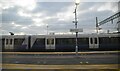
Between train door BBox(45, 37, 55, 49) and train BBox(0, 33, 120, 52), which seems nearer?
train BBox(0, 33, 120, 52)

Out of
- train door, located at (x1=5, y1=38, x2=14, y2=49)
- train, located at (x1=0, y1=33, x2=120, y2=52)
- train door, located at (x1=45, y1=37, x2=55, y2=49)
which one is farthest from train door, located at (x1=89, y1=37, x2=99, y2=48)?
Answer: train door, located at (x1=5, y1=38, x2=14, y2=49)

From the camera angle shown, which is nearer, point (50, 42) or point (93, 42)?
point (93, 42)

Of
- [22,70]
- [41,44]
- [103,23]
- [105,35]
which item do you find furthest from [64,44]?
[22,70]

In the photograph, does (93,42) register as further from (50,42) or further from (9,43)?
(9,43)

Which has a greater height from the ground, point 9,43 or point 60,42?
point 60,42

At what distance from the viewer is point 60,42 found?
3688cm

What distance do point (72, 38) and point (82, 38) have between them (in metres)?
1.60

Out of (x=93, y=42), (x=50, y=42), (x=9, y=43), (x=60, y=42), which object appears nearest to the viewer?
(x=93, y=42)

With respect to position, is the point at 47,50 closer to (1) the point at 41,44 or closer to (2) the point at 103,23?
(1) the point at 41,44

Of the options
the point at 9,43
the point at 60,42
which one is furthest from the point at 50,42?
the point at 9,43

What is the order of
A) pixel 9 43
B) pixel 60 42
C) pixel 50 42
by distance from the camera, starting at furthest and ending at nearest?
pixel 9 43
pixel 50 42
pixel 60 42

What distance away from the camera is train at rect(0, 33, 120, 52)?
119ft

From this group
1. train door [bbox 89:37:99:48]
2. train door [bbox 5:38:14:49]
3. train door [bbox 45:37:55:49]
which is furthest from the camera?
train door [bbox 5:38:14:49]

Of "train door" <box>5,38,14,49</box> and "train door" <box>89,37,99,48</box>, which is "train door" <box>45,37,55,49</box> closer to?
"train door" <box>5,38,14,49</box>
